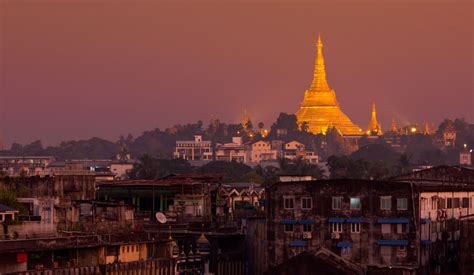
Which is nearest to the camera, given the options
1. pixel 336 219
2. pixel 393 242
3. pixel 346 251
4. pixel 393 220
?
pixel 393 242

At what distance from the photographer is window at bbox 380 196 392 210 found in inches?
1951

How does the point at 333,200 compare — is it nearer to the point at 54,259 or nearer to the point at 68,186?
the point at 68,186

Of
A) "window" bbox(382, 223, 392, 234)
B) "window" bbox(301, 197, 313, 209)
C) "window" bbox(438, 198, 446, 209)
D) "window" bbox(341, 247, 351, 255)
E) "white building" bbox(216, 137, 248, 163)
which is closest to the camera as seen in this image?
"window" bbox(382, 223, 392, 234)

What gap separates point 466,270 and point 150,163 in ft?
243

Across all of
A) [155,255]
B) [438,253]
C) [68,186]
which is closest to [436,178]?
[438,253]

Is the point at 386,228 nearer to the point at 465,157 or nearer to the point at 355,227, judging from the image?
the point at 355,227

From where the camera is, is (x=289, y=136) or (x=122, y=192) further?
(x=289, y=136)

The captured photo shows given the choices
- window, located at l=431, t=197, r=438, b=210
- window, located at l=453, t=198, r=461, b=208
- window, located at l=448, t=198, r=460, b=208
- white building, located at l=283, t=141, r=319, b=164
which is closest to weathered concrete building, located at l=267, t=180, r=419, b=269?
window, located at l=431, t=197, r=438, b=210

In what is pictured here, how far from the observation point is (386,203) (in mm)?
49625

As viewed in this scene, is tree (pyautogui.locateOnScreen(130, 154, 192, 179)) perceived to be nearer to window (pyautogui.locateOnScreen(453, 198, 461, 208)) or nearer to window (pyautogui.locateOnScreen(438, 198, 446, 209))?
window (pyautogui.locateOnScreen(453, 198, 461, 208))

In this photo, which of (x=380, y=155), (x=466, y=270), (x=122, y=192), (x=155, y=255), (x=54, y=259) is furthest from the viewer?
(x=380, y=155)

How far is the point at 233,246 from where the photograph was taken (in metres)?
53.8

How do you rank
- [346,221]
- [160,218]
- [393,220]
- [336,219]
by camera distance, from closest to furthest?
[393,220], [346,221], [336,219], [160,218]

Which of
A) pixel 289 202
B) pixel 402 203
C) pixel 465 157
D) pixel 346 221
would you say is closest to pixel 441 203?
pixel 402 203
